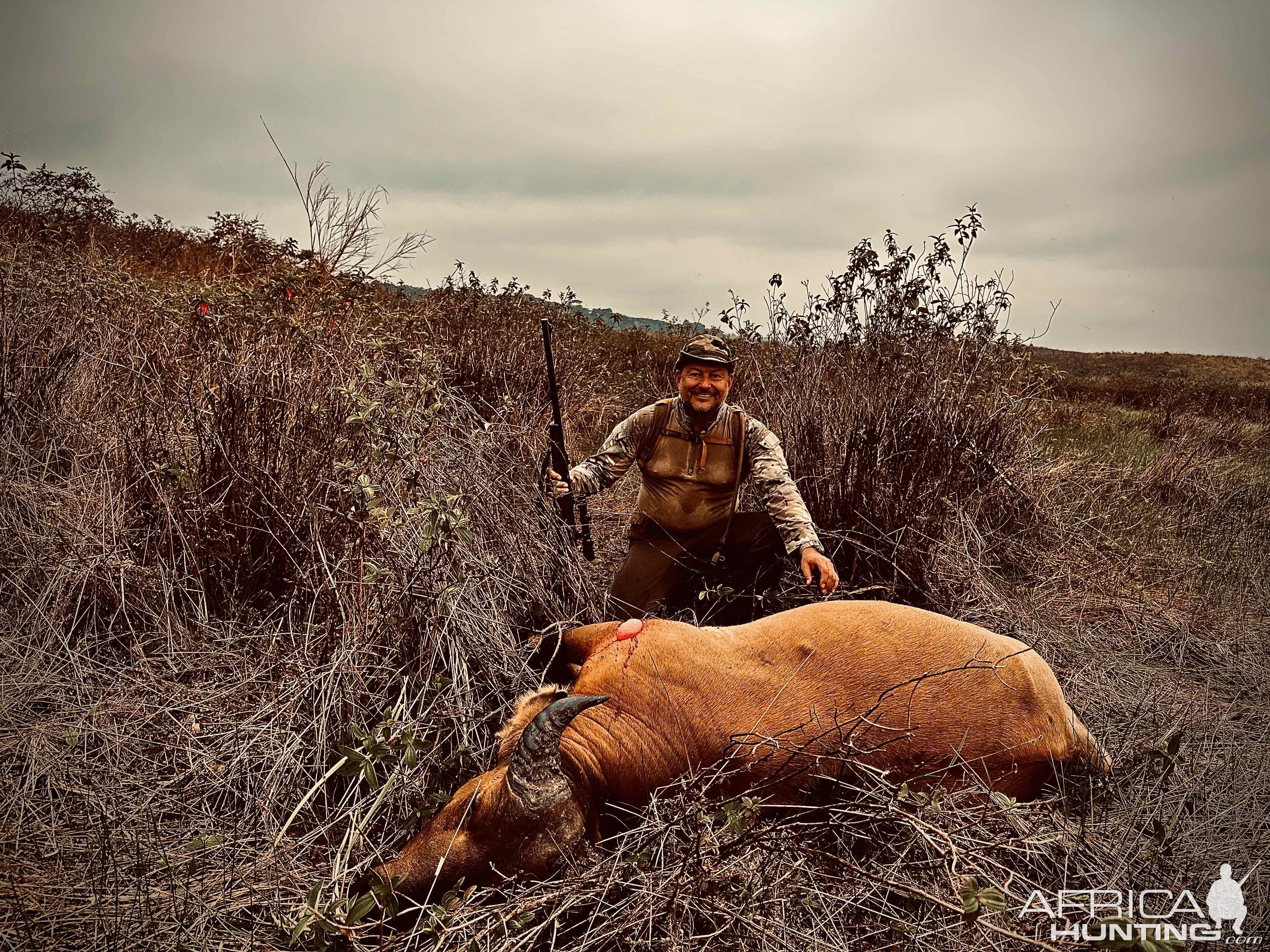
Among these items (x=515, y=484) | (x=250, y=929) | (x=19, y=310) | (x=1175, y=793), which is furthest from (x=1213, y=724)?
(x=19, y=310)

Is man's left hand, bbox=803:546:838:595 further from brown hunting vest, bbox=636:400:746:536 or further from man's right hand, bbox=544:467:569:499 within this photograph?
man's right hand, bbox=544:467:569:499

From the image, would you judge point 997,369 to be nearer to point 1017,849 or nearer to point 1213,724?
point 1213,724

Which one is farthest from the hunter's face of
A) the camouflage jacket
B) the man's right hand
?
the man's right hand

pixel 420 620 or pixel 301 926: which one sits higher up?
pixel 420 620

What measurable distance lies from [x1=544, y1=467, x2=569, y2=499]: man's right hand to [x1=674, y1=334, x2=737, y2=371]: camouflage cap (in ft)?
3.22

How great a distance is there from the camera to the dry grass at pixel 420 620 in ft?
7.10

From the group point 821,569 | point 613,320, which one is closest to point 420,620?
point 821,569

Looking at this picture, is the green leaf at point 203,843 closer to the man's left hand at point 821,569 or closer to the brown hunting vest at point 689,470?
the man's left hand at point 821,569

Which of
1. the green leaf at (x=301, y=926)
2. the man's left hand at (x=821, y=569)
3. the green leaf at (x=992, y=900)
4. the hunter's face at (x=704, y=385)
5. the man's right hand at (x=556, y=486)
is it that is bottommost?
the green leaf at (x=301, y=926)

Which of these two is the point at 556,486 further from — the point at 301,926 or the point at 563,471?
the point at 301,926

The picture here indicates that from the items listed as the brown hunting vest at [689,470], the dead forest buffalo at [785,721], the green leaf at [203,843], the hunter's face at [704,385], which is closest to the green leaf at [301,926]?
the dead forest buffalo at [785,721]

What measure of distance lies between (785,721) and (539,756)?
0.89 metres

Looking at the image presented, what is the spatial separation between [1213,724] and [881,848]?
1955 millimetres

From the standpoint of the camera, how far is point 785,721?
2439mm
